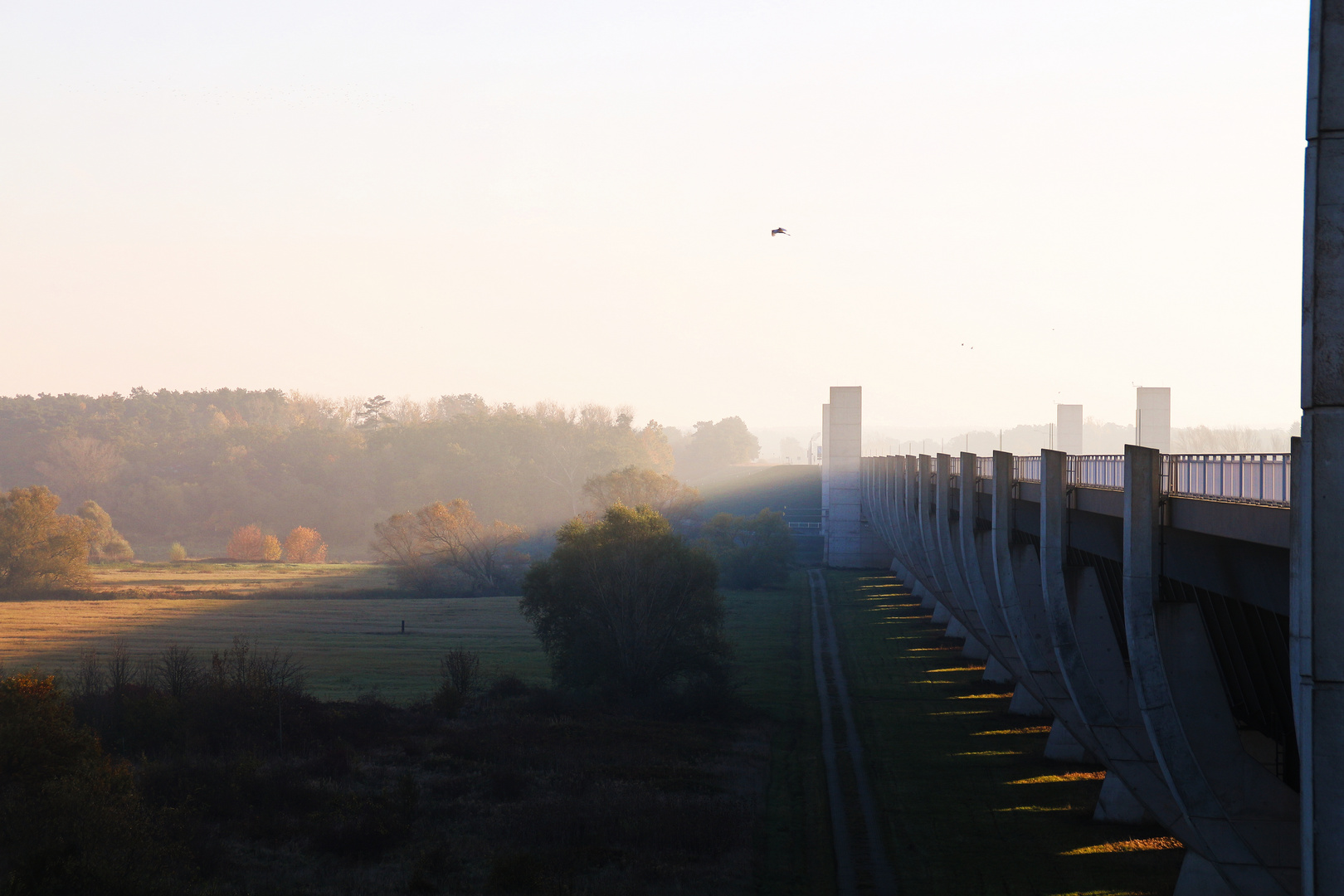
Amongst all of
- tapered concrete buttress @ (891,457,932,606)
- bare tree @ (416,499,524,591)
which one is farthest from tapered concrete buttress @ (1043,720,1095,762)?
bare tree @ (416,499,524,591)

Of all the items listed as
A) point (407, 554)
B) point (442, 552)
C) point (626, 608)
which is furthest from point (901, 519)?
point (407, 554)

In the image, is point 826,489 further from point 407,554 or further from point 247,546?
point 247,546

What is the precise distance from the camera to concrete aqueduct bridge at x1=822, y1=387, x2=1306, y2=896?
16.1m

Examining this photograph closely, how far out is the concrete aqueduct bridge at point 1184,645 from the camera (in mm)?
16062

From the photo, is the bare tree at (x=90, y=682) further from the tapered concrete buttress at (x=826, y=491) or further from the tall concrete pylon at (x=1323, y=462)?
the tapered concrete buttress at (x=826, y=491)

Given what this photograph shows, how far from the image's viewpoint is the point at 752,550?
9075cm

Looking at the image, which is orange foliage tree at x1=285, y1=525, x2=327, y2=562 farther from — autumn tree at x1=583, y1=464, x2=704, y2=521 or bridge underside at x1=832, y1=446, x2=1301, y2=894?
bridge underside at x1=832, y1=446, x2=1301, y2=894

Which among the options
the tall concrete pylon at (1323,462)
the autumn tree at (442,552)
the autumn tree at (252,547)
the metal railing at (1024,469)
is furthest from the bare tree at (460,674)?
the autumn tree at (252,547)

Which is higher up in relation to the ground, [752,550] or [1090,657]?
[1090,657]

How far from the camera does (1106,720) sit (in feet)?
73.9

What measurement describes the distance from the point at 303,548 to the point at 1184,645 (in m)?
129

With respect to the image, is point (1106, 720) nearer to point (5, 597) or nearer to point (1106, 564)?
point (1106, 564)

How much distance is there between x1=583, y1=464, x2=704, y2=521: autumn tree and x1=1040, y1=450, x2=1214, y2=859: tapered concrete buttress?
7980 cm

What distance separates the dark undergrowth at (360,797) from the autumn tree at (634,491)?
6617 centimetres
